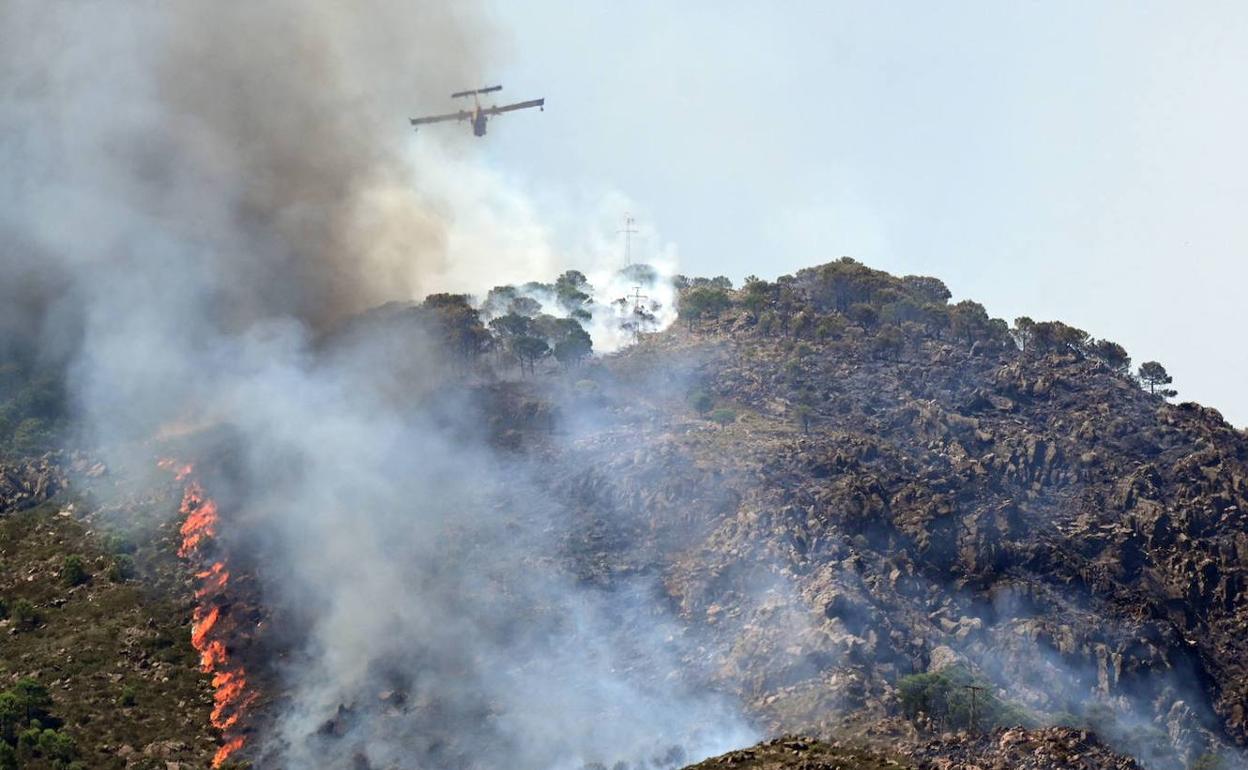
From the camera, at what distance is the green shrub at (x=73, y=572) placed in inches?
5217

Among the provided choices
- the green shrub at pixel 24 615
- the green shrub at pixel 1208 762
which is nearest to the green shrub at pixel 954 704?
the green shrub at pixel 1208 762

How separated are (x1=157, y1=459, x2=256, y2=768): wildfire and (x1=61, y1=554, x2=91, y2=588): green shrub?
300 inches

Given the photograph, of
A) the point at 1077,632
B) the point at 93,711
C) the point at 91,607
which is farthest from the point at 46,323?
the point at 1077,632

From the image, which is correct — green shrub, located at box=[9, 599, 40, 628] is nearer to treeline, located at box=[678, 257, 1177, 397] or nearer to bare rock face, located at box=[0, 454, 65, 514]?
bare rock face, located at box=[0, 454, 65, 514]

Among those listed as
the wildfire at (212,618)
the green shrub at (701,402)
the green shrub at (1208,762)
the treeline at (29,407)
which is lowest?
the green shrub at (1208,762)

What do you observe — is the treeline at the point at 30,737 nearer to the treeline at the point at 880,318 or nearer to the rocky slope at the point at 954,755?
the rocky slope at the point at 954,755

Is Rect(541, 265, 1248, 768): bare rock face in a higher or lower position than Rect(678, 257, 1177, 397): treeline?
lower

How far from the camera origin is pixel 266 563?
443 feet

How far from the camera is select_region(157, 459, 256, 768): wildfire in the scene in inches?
4680

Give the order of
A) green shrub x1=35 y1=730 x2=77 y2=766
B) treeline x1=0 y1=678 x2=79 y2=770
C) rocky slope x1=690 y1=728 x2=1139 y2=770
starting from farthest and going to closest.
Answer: green shrub x1=35 y1=730 x2=77 y2=766 → treeline x1=0 y1=678 x2=79 y2=770 → rocky slope x1=690 y1=728 x2=1139 y2=770

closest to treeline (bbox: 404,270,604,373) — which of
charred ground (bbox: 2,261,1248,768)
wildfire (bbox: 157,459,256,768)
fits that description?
charred ground (bbox: 2,261,1248,768)

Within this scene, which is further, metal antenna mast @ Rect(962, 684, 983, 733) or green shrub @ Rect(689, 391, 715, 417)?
green shrub @ Rect(689, 391, 715, 417)

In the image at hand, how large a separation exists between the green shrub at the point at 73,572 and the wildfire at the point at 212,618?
7.62 m

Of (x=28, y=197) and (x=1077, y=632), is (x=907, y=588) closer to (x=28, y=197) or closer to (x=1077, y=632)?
(x=1077, y=632)
